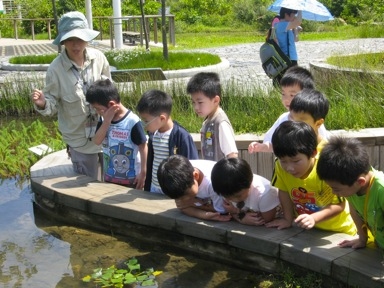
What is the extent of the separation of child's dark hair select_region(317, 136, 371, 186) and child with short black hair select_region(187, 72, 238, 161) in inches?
53.2

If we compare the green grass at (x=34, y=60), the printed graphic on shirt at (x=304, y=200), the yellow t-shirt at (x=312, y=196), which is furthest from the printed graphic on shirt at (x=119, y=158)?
the green grass at (x=34, y=60)

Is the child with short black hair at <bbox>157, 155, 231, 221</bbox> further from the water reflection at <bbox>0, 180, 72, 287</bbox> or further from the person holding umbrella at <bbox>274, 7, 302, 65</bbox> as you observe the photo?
the person holding umbrella at <bbox>274, 7, 302, 65</bbox>

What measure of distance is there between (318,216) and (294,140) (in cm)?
45

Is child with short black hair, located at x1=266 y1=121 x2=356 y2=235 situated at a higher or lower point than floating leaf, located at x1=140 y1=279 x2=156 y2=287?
higher

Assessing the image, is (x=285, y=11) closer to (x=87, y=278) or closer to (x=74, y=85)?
(x=74, y=85)

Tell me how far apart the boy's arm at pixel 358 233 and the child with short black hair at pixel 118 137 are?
1956 millimetres

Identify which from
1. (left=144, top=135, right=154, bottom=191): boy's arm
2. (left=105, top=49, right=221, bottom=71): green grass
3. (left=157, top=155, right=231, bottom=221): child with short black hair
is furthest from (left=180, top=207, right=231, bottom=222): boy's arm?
(left=105, top=49, right=221, bottom=71): green grass

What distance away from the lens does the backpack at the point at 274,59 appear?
7.63 metres

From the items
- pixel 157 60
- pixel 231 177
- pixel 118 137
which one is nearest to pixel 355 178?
pixel 231 177

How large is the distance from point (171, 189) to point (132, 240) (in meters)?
0.89

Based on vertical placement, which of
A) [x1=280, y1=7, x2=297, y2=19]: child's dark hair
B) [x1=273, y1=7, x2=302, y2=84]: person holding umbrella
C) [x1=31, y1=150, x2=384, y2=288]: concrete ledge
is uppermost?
[x1=280, y1=7, x2=297, y2=19]: child's dark hair

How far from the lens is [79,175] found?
5.79 meters

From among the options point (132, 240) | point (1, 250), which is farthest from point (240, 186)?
point (1, 250)

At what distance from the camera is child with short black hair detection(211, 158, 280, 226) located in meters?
4.00
